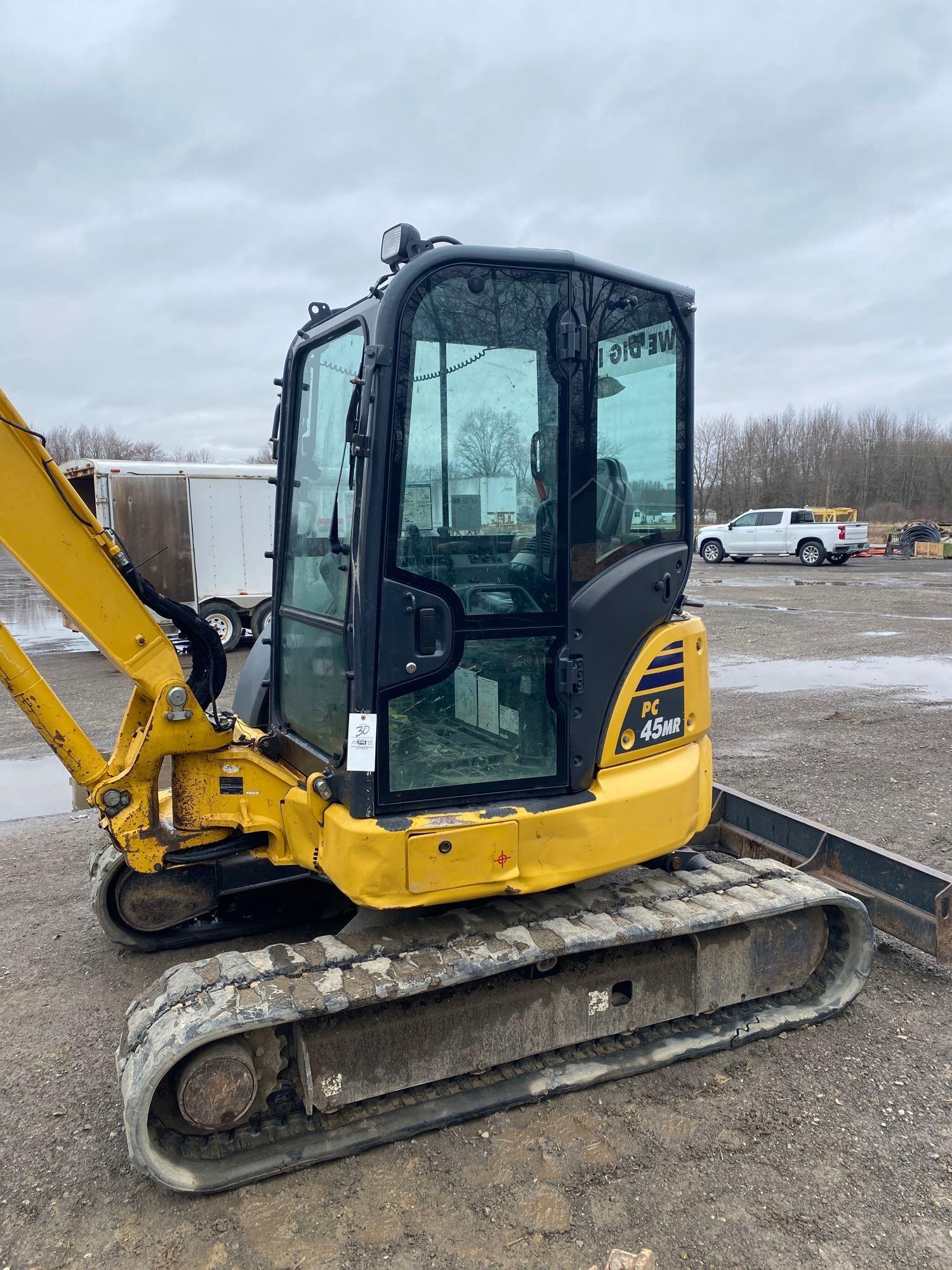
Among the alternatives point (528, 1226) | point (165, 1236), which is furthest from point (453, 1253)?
point (165, 1236)

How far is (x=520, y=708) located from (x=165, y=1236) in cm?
198

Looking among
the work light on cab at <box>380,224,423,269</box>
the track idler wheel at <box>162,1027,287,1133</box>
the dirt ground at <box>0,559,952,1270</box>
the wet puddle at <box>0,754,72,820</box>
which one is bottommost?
the dirt ground at <box>0,559,952,1270</box>

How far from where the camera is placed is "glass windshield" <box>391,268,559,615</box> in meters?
3.01

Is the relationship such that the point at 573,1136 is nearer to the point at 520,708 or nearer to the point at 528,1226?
the point at 528,1226

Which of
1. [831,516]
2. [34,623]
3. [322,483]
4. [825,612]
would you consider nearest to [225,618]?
[34,623]

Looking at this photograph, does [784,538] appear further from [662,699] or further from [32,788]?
[662,699]

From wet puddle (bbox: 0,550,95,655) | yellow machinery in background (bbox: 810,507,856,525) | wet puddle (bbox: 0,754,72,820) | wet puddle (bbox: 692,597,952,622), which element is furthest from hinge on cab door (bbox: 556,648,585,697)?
yellow machinery in background (bbox: 810,507,856,525)

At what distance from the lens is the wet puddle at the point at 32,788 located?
648cm

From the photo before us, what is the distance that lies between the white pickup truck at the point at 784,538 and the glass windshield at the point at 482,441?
2742cm

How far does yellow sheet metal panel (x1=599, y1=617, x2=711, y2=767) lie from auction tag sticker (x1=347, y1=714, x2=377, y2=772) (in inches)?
36.8

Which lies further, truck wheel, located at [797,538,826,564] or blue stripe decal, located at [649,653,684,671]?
truck wheel, located at [797,538,826,564]

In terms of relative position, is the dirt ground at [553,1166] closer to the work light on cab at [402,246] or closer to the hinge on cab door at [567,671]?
the hinge on cab door at [567,671]

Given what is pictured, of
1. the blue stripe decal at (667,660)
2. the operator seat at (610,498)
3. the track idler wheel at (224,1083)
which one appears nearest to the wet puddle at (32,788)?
the track idler wheel at (224,1083)

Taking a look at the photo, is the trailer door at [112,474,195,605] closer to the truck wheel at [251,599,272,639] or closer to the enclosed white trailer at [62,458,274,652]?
the enclosed white trailer at [62,458,274,652]
